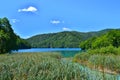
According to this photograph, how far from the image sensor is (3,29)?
184ft

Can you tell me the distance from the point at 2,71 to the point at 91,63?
51.0ft

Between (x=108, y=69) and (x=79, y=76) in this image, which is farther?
(x=108, y=69)

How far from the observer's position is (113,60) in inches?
851

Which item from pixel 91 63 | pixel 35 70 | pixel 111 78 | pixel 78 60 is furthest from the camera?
pixel 78 60

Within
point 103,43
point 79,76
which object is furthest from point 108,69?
point 103,43

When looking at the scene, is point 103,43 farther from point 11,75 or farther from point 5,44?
point 11,75

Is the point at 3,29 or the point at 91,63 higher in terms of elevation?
the point at 3,29

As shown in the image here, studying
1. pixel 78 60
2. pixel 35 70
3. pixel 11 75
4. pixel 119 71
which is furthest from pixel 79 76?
pixel 78 60

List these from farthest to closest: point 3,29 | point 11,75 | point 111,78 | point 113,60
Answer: point 3,29 → point 113,60 → point 11,75 → point 111,78

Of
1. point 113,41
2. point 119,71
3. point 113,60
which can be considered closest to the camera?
point 119,71

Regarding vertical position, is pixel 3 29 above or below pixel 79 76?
above

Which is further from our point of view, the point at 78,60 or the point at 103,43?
the point at 103,43

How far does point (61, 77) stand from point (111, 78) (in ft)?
7.64

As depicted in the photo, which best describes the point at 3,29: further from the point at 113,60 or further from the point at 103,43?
the point at 113,60
